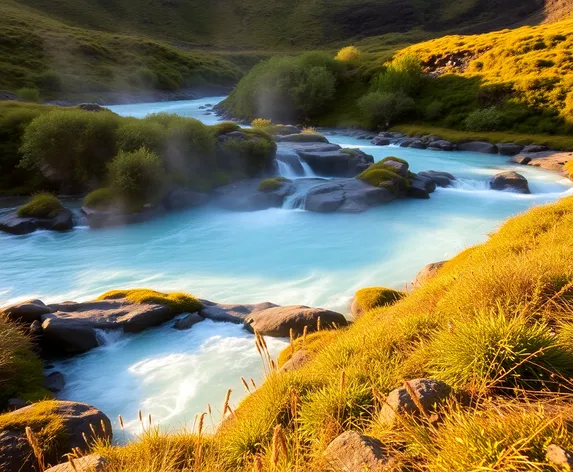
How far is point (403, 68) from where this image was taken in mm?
63531

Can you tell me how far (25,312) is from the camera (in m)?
13.3

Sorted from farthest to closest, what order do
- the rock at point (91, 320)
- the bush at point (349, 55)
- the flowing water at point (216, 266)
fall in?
the bush at point (349, 55) < the rock at point (91, 320) < the flowing water at point (216, 266)

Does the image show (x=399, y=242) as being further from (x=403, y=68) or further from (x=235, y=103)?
(x=235, y=103)

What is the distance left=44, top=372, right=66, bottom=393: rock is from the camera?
35.5 ft

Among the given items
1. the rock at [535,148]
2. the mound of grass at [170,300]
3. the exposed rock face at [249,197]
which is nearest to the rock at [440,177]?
the exposed rock face at [249,197]

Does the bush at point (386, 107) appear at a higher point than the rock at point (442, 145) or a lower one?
higher

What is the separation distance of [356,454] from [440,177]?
32.1 m

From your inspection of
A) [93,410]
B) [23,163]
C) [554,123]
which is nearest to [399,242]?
[93,410]

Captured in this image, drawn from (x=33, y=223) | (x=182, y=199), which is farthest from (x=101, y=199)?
A: (x=182, y=199)

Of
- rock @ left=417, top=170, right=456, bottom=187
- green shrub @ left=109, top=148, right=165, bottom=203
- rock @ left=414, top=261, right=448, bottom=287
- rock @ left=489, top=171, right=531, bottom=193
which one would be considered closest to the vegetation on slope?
rock @ left=414, top=261, right=448, bottom=287

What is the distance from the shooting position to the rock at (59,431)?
7.08 meters

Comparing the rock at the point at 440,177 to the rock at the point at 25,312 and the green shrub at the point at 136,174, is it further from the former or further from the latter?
the rock at the point at 25,312

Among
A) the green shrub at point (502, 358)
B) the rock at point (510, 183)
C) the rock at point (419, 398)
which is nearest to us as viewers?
the rock at point (419, 398)

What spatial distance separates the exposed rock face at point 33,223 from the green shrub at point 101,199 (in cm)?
146
